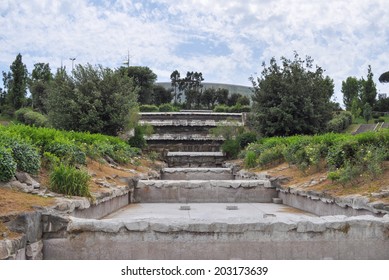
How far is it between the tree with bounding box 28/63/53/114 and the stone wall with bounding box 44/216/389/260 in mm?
42867

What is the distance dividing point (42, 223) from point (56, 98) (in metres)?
15.9

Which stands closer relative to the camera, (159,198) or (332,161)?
(332,161)

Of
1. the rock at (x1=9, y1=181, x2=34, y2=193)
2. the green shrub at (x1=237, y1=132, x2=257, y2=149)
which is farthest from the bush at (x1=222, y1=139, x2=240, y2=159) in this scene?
the rock at (x1=9, y1=181, x2=34, y2=193)

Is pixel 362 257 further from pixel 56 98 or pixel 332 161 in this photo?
pixel 56 98

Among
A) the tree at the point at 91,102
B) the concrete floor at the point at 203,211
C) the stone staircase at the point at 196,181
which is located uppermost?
the tree at the point at 91,102

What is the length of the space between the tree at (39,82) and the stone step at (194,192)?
1488 inches

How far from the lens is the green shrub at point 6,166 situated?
668 cm

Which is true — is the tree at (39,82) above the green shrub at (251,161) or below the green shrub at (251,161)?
above

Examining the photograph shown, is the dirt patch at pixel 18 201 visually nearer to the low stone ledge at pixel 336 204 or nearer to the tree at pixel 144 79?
the low stone ledge at pixel 336 204

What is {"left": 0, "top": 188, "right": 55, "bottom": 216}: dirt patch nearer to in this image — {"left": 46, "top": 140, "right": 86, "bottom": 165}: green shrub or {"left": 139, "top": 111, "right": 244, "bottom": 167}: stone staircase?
{"left": 46, "top": 140, "right": 86, "bottom": 165}: green shrub

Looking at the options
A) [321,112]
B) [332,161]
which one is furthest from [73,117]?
[332,161]

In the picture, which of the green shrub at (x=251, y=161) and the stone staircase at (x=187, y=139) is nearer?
the green shrub at (x=251, y=161)

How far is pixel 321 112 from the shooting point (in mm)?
22516

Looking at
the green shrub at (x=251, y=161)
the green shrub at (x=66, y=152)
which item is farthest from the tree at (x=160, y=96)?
the green shrub at (x=66, y=152)
